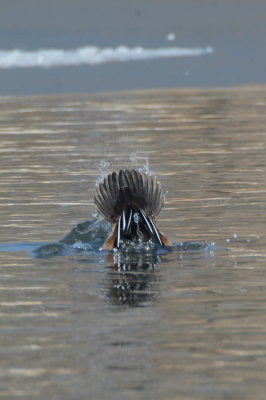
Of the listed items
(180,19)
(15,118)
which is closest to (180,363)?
(15,118)

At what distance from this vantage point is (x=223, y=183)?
13000mm

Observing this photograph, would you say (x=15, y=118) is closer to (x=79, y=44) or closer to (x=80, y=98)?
(x=80, y=98)

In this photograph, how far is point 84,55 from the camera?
3584 centimetres

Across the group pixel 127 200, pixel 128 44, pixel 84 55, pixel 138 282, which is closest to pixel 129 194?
pixel 127 200

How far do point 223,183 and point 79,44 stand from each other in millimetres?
26660

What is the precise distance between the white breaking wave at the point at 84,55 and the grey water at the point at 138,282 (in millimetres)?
17018

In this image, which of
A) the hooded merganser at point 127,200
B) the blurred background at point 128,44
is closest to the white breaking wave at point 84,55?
the blurred background at point 128,44

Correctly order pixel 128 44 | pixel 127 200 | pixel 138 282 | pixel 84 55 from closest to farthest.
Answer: pixel 138 282, pixel 127 200, pixel 84 55, pixel 128 44

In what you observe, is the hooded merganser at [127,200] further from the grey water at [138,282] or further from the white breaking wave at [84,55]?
the white breaking wave at [84,55]

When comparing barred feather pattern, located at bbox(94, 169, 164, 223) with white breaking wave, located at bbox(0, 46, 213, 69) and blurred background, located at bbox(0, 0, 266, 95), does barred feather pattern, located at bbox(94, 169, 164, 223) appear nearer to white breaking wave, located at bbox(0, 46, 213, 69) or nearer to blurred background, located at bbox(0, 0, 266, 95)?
blurred background, located at bbox(0, 0, 266, 95)

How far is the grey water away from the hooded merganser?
287 mm

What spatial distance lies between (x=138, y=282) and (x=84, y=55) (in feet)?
91.4

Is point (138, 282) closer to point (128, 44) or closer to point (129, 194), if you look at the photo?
point (129, 194)

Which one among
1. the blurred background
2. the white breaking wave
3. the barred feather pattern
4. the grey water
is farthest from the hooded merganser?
the white breaking wave
